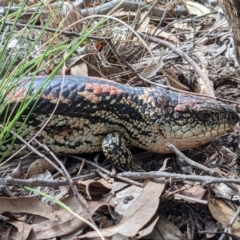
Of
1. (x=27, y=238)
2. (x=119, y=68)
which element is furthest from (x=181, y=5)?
(x=27, y=238)

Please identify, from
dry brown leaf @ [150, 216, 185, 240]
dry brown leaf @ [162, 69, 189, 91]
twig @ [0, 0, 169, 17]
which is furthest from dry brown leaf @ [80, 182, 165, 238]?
twig @ [0, 0, 169, 17]

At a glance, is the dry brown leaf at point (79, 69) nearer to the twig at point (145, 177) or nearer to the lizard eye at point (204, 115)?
the lizard eye at point (204, 115)

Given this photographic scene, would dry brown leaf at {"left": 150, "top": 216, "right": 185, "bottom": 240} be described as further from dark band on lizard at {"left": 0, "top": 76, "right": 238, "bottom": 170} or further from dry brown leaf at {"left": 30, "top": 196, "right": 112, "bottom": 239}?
dark band on lizard at {"left": 0, "top": 76, "right": 238, "bottom": 170}

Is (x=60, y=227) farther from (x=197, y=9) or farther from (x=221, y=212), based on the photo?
(x=197, y=9)

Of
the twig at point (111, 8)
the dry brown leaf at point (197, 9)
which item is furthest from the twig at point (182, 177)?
the dry brown leaf at point (197, 9)

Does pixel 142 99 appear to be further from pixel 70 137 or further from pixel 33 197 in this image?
pixel 33 197

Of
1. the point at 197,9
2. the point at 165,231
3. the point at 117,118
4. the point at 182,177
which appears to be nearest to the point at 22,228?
the point at 165,231

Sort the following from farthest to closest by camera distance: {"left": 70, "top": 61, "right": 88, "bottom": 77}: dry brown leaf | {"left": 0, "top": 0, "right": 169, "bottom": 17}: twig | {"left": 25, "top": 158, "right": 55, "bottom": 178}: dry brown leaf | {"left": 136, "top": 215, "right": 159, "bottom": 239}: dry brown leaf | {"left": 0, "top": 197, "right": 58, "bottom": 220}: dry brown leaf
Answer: {"left": 0, "top": 0, "right": 169, "bottom": 17}: twig → {"left": 70, "top": 61, "right": 88, "bottom": 77}: dry brown leaf → {"left": 25, "top": 158, "right": 55, "bottom": 178}: dry brown leaf → {"left": 0, "top": 197, "right": 58, "bottom": 220}: dry brown leaf → {"left": 136, "top": 215, "right": 159, "bottom": 239}: dry brown leaf
